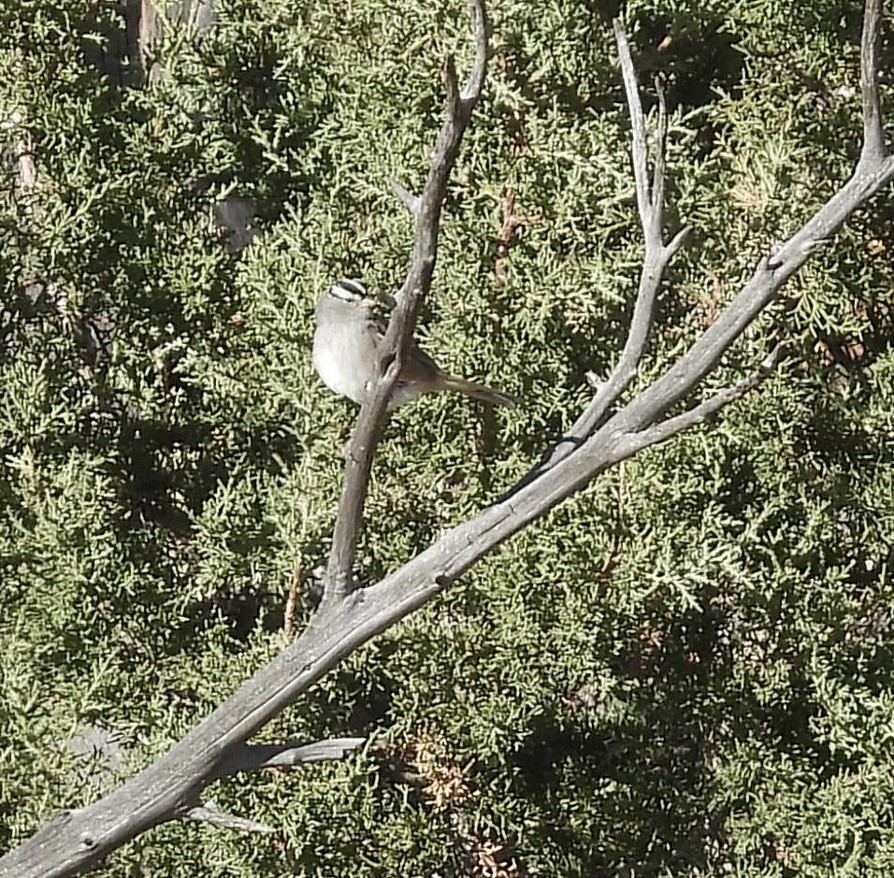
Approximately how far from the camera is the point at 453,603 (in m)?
1.89

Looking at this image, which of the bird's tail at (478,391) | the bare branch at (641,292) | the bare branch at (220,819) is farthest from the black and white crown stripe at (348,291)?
the bare branch at (220,819)

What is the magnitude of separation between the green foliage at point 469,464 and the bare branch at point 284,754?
468 millimetres

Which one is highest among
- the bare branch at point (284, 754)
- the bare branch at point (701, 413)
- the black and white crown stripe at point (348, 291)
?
the black and white crown stripe at point (348, 291)

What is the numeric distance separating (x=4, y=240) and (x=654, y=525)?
100 centimetres

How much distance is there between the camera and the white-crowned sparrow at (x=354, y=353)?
168cm

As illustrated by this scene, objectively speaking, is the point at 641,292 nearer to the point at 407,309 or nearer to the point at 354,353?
the point at 407,309

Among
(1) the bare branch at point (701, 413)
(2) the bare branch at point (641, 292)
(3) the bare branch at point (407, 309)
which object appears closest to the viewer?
(3) the bare branch at point (407, 309)

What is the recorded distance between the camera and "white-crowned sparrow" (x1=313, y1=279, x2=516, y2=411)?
1679 mm

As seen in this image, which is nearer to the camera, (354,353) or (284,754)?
(284,754)

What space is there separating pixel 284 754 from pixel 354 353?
58 centimetres

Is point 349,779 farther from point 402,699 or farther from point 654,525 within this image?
point 654,525

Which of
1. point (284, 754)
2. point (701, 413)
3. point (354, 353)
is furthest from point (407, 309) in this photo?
point (354, 353)

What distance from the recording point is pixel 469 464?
6.16 ft

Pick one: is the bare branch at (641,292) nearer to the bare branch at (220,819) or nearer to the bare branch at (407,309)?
the bare branch at (407,309)
